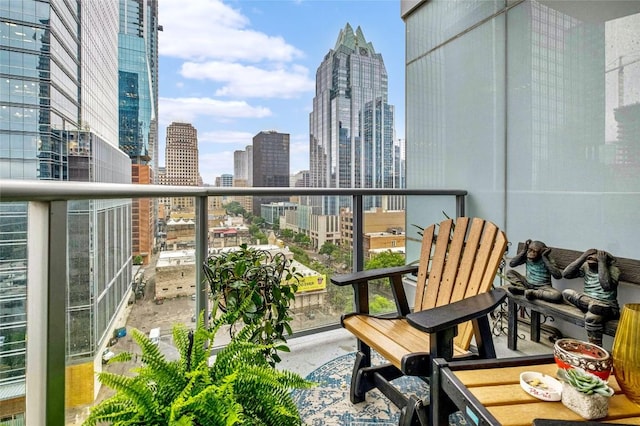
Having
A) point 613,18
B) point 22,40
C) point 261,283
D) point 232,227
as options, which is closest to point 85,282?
point 261,283

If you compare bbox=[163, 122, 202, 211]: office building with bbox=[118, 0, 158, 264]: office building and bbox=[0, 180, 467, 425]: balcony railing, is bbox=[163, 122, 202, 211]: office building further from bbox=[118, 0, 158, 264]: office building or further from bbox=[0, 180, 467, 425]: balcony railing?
bbox=[0, 180, 467, 425]: balcony railing

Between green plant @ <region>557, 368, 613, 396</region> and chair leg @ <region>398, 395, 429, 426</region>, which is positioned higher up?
green plant @ <region>557, 368, 613, 396</region>

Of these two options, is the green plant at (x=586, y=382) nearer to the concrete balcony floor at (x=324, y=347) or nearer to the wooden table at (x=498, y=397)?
the wooden table at (x=498, y=397)

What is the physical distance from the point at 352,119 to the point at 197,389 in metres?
4.53

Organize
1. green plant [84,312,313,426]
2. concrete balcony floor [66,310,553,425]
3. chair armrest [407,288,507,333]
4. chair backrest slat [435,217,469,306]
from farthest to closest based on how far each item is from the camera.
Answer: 1. concrete balcony floor [66,310,553,425]
2. chair backrest slat [435,217,469,306]
3. chair armrest [407,288,507,333]
4. green plant [84,312,313,426]

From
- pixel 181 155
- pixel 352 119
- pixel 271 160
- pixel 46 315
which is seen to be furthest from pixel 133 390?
pixel 352 119

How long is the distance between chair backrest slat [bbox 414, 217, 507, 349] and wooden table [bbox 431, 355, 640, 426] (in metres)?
0.37

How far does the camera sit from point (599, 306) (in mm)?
1938

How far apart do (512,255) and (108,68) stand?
207 inches

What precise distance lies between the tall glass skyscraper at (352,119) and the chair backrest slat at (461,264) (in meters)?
2.11

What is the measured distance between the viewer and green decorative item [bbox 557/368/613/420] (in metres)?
0.93

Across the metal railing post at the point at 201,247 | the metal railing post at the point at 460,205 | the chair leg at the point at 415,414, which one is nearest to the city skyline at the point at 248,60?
the metal railing post at the point at 460,205

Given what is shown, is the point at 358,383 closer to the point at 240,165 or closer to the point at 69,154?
the point at 69,154

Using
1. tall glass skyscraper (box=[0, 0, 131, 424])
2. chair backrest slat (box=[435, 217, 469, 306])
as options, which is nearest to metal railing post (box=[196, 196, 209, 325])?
tall glass skyscraper (box=[0, 0, 131, 424])
